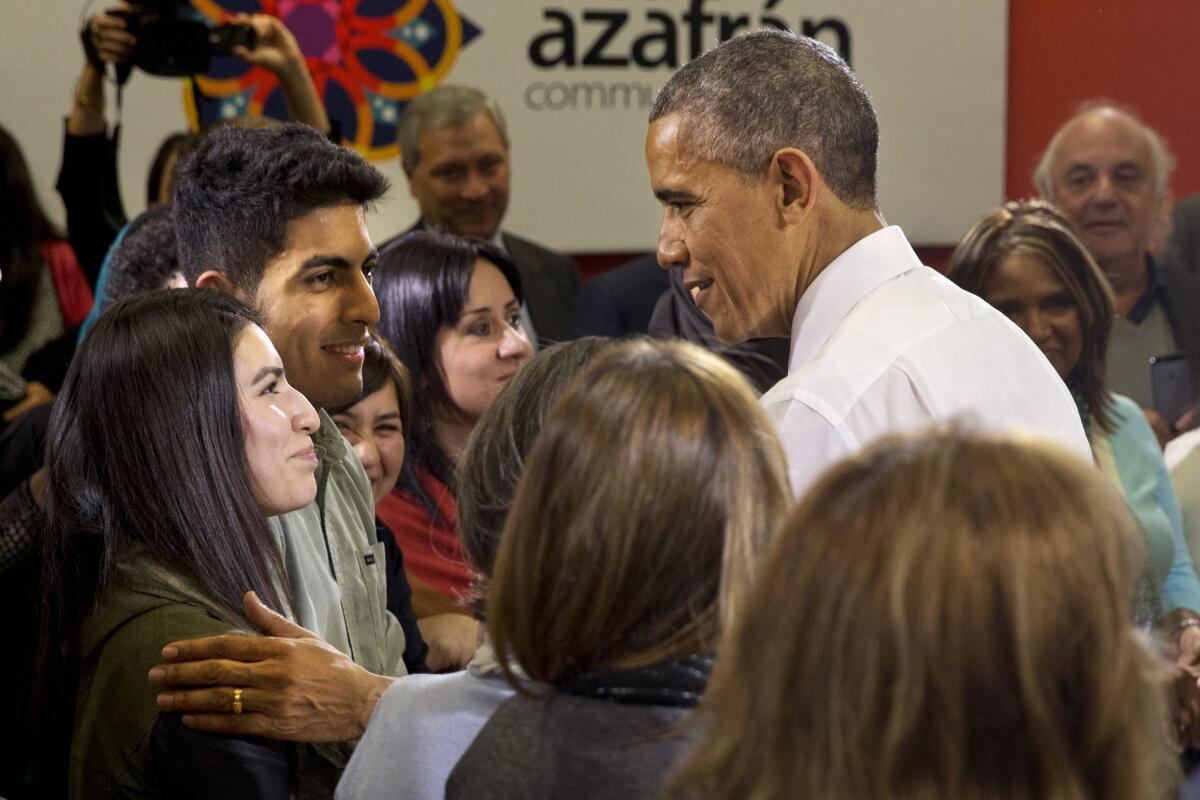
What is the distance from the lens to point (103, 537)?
67.9 inches

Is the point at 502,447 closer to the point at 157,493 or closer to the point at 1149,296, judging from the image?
the point at 157,493

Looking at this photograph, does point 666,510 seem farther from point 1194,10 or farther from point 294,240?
point 1194,10

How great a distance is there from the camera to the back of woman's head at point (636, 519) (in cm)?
111

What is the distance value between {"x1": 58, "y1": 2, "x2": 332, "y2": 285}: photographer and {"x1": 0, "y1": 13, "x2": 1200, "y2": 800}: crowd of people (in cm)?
1

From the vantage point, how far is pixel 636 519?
3.62 feet

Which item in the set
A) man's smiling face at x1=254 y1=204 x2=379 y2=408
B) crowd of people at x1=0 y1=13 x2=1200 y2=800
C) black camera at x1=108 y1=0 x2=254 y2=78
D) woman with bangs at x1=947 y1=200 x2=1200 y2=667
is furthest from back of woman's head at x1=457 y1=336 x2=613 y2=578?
black camera at x1=108 y1=0 x2=254 y2=78

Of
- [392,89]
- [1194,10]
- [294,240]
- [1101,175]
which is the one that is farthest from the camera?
[1194,10]

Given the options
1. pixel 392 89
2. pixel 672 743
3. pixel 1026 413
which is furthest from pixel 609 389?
pixel 392 89

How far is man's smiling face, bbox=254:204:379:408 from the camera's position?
2.13 m

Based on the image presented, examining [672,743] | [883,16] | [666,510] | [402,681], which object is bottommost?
[402,681]

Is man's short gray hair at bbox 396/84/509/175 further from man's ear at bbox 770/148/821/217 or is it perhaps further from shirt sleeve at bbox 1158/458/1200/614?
man's ear at bbox 770/148/821/217

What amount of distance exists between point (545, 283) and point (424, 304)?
3.23ft

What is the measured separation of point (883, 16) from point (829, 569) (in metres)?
4.03

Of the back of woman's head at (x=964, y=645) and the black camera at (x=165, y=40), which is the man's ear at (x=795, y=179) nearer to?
the back of woman's head at (x=964, y=645)
